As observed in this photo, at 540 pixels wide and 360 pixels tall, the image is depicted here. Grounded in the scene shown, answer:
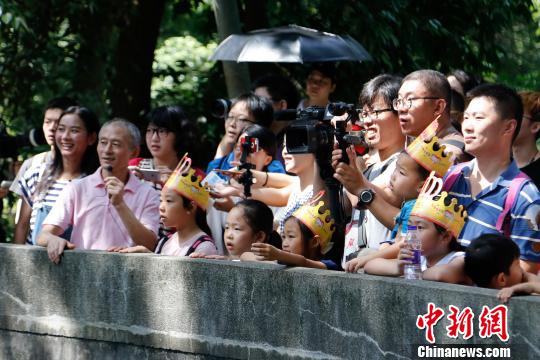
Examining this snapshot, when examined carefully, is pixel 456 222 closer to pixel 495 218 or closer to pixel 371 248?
pixel 495 218

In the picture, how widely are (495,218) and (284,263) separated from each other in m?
1.26

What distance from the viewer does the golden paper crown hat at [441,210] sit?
7168 millimetres

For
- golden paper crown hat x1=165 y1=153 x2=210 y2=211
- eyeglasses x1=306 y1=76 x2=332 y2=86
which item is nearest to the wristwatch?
golden paper crown hat x1=165 y1=153 x2=210 y2=211

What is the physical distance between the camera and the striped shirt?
10.1 meters

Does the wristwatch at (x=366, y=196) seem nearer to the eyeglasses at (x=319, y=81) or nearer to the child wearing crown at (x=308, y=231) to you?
the child wearing crown at (x=308, y=231)

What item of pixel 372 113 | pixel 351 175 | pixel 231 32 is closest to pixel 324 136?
pixel 351 175

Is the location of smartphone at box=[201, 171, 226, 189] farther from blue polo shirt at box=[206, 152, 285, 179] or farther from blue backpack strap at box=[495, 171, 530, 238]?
blue backpack strap at box=[495, 171, 530, 238]

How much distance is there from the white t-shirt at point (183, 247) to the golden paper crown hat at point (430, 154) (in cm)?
189

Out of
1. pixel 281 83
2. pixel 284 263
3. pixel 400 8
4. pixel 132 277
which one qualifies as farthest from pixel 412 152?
pixel 400 8

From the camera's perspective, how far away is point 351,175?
293 inches

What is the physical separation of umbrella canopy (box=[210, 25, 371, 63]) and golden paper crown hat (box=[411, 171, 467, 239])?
413 centimetres

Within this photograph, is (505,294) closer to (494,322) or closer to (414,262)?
(494,322)

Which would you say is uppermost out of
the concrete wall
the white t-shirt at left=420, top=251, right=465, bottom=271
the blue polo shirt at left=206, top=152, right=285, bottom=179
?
the blue polo shirt at left=206, top=152, right=285, bottom=179

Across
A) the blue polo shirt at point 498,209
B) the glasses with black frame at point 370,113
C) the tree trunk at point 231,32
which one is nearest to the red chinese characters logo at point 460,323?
the blue polo shirt at point 498,209
